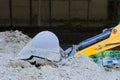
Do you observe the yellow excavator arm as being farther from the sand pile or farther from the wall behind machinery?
the wall behind machinery

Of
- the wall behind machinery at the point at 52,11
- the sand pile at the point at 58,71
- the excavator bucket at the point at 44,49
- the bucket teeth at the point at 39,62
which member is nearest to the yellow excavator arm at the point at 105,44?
the sand pile at the point at 58,71

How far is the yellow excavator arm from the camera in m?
8.22

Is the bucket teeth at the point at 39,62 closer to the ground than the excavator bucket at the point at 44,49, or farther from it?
closer to the ground

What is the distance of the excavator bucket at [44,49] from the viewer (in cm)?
750

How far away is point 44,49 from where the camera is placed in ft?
24.7

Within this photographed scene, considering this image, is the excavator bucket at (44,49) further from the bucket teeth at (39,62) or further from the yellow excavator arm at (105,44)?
the yellow excavator arm at (105,44)

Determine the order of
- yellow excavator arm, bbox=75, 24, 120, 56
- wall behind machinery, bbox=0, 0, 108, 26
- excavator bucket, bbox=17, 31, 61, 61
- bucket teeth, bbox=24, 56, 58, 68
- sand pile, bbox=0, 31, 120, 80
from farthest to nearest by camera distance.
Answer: wall behind machinery, bbox=0, 0, 108, 26 < yellow excavator arm, bbox=75, 24, 120, 56 < excavator bucket, bbox=17, 31, 61, 61 < bucket teeth, bbox=24, 56, 58, 68 < sand pile, bbox=0, 31, 120, 80

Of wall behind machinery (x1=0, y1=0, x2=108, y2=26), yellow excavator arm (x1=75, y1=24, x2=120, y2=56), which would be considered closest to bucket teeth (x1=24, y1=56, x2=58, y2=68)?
yellow excavator arm (x1=75, y1=24, x2=120, y2=56)

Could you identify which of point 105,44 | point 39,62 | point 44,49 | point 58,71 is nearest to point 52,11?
point 105,44

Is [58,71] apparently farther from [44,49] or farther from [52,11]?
[52,11]

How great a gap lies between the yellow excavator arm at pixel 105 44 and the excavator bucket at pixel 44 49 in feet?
2.44

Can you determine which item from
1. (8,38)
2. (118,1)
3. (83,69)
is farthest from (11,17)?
(83,69)

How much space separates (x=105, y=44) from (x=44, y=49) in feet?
4.57

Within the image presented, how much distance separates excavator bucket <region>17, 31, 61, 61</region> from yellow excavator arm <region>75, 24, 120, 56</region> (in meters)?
0.74
